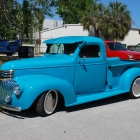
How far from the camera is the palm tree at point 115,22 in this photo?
29.5 metres

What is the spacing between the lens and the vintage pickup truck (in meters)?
5.25

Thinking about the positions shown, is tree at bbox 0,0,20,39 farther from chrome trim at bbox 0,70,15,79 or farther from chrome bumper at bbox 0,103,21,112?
chrome bumper at bbox 0,103,21,112

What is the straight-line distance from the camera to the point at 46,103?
17.9ft

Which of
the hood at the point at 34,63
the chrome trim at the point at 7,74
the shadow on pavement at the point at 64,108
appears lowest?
the shadow on pavement at the point at 64,108

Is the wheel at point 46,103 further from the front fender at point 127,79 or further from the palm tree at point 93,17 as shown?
the palm tree at point 93,17

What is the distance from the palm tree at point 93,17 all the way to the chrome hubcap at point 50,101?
83.5 feet

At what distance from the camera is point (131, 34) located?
3569cm

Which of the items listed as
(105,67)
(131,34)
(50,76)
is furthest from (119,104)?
(131,34)

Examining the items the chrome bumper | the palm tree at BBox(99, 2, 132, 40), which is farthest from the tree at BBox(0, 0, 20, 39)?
the palm tree at BBox(99, 2, 132, 40)

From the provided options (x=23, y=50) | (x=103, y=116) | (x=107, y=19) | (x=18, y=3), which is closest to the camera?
(x=103, y=116)

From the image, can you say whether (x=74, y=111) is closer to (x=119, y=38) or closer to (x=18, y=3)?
(x=18, y=3)

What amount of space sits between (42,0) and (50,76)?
8.57 metres

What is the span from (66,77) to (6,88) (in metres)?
1.40

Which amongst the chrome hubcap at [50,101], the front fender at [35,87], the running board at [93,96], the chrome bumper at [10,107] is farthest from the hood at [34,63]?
the running board at [93,96]
